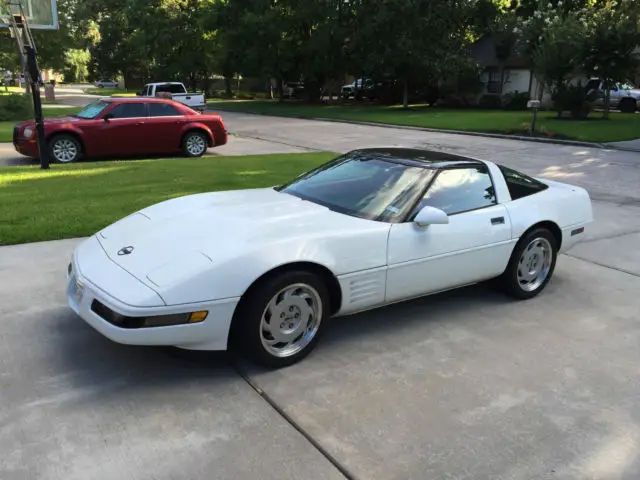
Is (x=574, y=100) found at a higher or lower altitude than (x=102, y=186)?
higher

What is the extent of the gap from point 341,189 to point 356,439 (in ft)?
6.88

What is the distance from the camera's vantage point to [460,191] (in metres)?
4.47

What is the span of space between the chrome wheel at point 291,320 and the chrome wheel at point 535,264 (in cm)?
200

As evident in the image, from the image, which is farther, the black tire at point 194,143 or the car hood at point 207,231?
the black tire at point 194,143

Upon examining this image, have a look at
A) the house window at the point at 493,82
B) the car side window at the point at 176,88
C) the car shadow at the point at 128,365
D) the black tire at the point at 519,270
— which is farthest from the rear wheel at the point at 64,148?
the house window at the point at 493,82

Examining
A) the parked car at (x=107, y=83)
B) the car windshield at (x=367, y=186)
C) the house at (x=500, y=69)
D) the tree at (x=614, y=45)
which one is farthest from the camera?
the parked car at (x=107, y=83)

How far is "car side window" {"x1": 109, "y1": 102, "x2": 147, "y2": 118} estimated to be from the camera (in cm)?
1263

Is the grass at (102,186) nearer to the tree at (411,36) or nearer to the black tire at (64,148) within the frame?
the black tire at (64,148)

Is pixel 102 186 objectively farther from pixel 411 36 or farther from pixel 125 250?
pixel 411 36

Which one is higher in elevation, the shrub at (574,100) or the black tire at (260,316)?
the shrub at (574,100)

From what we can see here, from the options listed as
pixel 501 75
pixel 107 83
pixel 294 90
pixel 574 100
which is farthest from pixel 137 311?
pixel 107 83

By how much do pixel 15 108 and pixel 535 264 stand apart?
2488cm

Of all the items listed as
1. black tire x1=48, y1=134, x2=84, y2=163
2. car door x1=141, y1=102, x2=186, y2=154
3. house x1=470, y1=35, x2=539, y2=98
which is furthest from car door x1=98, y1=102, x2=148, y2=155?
house x1=470, y1=35, x2=539, y2=98

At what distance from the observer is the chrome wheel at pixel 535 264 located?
478 cm
